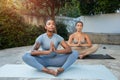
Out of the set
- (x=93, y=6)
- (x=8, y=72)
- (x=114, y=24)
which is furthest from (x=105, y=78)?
(x=93, y=6)

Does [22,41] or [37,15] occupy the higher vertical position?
[37,15]

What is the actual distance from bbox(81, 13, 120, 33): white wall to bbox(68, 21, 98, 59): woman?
6396 millimetres

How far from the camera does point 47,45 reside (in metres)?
5.58

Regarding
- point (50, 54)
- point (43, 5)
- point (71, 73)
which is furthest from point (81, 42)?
point (43, 5)

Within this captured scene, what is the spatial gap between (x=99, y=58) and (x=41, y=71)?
10.9ft

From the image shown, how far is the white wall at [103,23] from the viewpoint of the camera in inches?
567

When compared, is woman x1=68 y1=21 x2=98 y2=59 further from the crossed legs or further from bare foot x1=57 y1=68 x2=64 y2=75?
bare foot x1=57 y1=68 x2=64 y2=75

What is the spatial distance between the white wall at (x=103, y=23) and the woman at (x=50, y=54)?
9200 millimetres

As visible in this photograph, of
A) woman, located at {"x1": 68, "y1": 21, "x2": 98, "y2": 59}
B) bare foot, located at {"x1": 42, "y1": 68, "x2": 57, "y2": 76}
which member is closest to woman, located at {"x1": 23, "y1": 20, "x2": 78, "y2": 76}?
bare foot, located at {"x1": 42, "y1": 68, "x2": 57, "y2": 76}

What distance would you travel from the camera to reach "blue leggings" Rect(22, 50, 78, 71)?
17.4ft

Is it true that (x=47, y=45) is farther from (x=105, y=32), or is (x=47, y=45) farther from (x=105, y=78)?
(x=105, y=32)

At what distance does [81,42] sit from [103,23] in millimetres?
7151

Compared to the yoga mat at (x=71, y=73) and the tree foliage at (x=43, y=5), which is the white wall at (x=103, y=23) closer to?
the tree foliage at (x=43, y=5)

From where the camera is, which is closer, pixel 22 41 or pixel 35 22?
pixel 22 41
